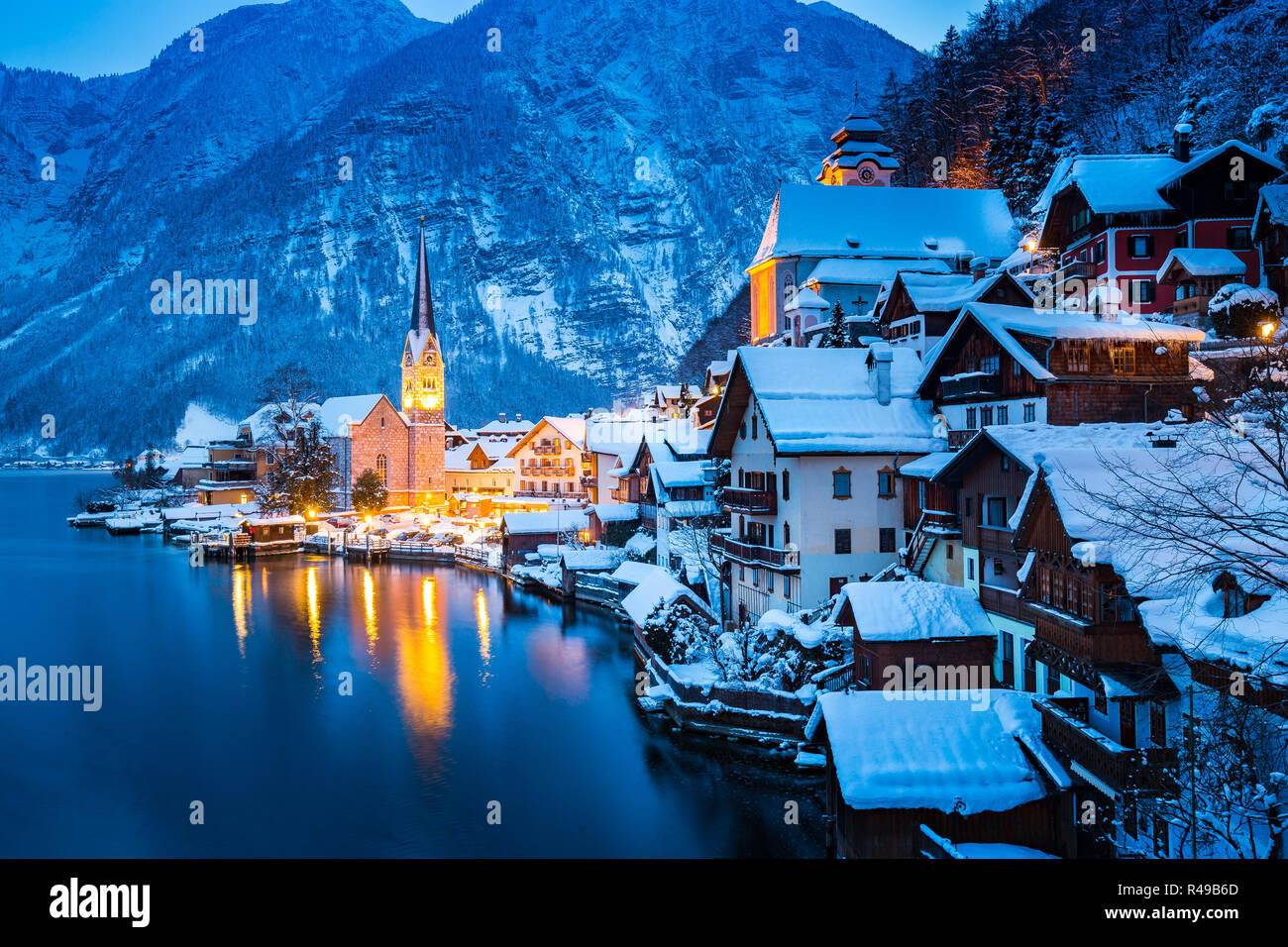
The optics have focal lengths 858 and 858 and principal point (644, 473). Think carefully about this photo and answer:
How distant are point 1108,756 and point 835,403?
598 inches

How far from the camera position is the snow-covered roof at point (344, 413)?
273ft

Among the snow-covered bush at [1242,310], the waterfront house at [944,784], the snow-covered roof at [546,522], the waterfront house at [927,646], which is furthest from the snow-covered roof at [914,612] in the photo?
the snow-covered roof at [546,522]

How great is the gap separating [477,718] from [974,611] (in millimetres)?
14234

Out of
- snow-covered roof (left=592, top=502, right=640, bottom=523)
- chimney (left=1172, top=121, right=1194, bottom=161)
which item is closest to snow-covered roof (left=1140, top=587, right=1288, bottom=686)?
chimney (left=1172, top=121, right=1194, bottom=161)

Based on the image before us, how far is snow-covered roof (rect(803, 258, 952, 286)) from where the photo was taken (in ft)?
154

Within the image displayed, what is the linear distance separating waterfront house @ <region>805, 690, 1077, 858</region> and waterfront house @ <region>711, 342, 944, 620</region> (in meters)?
11.4

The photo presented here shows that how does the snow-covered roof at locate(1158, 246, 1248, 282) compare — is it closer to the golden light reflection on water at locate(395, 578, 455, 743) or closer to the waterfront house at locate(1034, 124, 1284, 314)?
the waterfront house at locate(1034, 124, 1284, 314)

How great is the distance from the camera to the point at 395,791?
782 inches

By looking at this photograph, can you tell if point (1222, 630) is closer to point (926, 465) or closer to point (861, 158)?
point (926, 465)

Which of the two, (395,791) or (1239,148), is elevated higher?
(1239,148)

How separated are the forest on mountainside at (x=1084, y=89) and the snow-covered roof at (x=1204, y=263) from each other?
6466 millimetres

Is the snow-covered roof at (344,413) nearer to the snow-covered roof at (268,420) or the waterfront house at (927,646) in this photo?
the snow-covered roof at (268,420)
